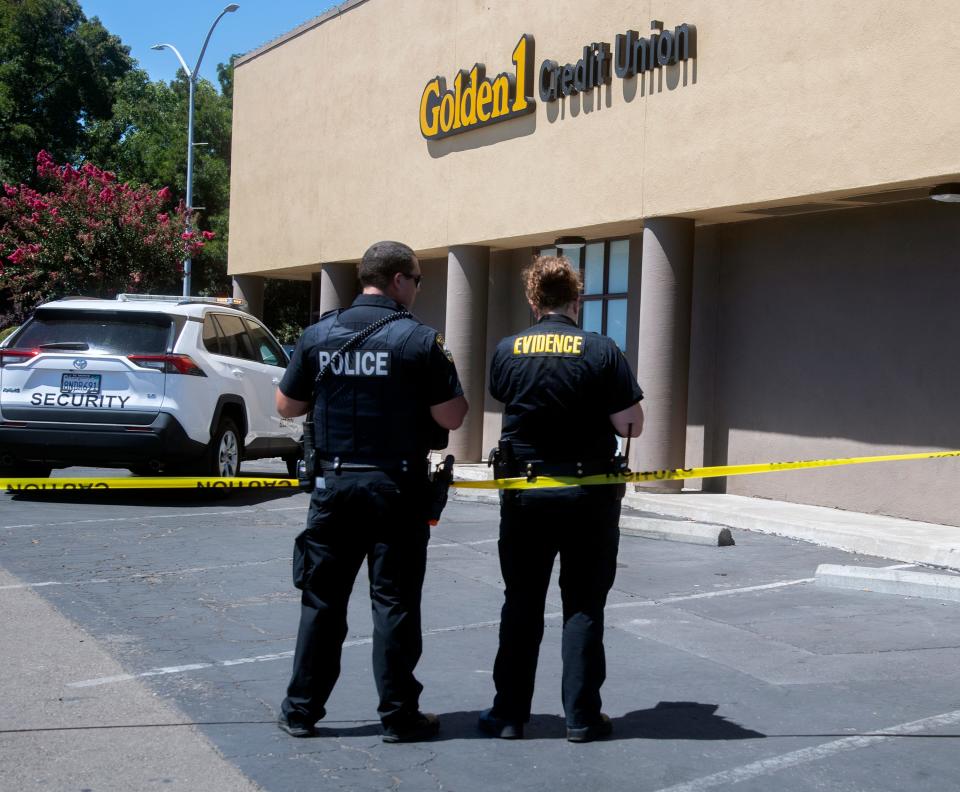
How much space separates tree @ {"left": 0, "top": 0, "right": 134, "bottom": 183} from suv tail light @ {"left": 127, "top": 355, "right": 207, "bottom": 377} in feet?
119

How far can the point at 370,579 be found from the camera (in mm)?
4840

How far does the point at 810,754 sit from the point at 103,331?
27.1ft

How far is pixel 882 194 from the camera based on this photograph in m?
11.3

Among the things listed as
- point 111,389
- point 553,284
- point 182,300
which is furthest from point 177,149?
point 553,284

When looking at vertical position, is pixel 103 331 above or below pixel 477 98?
below

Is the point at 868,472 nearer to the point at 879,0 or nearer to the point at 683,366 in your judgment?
the point at 683,366

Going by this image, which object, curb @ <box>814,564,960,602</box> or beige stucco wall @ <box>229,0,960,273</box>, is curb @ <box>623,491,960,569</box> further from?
beige stucco wall @ <box>229,0,960,273</box>

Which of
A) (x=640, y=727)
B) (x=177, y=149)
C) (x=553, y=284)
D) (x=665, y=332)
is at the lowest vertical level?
(x=640, y=727)

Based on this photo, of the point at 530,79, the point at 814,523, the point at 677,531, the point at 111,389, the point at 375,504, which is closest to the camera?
the point at 375,504

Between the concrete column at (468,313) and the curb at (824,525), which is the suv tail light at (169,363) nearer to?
the curb at (824,525)

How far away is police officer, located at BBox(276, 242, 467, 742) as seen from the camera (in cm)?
485

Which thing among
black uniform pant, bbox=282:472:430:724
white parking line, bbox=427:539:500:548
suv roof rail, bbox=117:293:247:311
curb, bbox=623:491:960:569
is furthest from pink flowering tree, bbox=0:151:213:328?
black uniform pant, bbox=282:472:430:724

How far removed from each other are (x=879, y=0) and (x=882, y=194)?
1691 mm

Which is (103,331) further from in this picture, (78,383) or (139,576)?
(139,576)
